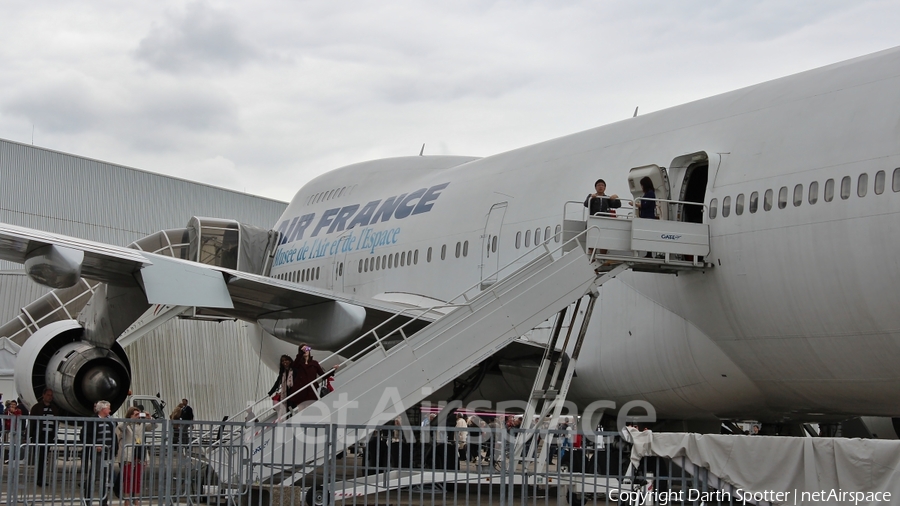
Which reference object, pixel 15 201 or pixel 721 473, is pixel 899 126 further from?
pixel 15 201

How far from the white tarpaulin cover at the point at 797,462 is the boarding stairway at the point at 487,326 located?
11.9 feet

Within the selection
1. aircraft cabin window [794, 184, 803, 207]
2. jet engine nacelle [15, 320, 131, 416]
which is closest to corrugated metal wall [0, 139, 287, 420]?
jet engine nacelle [15, 320, 131, 416]

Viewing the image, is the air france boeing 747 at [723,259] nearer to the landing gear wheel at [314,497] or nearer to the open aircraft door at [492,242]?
the open aircraft door at [492,242]

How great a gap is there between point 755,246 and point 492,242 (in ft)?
16.6

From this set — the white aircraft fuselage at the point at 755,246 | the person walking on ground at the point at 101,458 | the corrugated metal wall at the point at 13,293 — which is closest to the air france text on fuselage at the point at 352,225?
the white aircraft fuselage at the point at 755,246

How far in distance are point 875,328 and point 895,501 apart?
12.0ft

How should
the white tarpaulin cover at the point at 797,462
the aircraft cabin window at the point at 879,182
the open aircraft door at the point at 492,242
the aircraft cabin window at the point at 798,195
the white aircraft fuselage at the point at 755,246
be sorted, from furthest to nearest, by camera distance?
1. the open aircraft door at the point at 492,242
2. the aircraft cabin window at the point at 798,195
3. the white aircraft fuselage at the point at 755,246
4. the aircraft cabin window at the point at 879,182
5. the white tarpaulin cover at the point at 797,462

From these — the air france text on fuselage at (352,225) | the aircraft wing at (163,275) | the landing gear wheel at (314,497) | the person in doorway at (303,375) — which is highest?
the air france text on fuselage at (352,225)

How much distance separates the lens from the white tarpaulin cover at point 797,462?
666cm

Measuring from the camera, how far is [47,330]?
14805mm

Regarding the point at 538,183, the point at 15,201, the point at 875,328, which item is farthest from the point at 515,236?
the point at 15,201
